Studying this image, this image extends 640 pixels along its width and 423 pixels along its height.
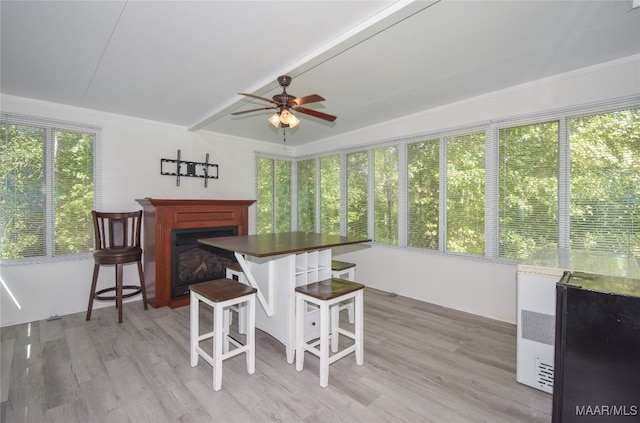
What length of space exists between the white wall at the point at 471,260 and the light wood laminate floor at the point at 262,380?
40 cm

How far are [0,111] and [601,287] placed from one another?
16.6 feet

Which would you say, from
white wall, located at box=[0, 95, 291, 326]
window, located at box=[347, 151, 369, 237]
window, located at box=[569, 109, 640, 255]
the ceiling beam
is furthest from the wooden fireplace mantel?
window, located at box=[569, 109, 640, 255]

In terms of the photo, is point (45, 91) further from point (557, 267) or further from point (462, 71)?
point (557, 267)

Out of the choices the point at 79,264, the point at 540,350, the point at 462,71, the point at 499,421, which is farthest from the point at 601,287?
the point at 79,264

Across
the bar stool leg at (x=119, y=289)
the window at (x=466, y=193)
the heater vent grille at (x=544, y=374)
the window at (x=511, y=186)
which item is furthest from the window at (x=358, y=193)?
the bar stool leg at (x=119, y=289)

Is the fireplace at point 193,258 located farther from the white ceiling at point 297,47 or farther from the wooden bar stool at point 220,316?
the white ceiling at point 297,47

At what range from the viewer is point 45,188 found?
3.32 meters

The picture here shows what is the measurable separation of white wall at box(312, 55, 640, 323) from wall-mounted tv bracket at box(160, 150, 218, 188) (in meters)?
2.16

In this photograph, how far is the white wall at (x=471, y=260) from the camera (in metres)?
2.60

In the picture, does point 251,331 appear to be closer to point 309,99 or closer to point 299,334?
point 299,334

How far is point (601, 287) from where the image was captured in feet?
4.71

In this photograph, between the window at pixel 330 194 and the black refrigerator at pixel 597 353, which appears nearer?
the black refrigerator at pixel 597 353

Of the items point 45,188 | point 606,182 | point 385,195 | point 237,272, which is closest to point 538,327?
point 606,182

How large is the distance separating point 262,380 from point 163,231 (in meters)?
2.27
